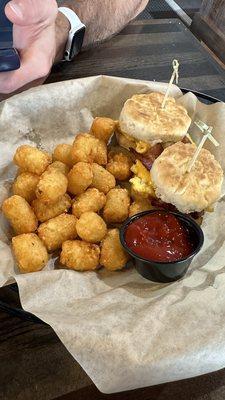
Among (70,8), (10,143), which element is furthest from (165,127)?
(70,8)

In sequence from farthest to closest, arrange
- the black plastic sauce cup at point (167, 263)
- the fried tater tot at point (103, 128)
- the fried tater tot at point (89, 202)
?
the fried tater tot at point (103, 128) < the fried tater tot at point (89, 202) < the black plastic sauce cup at point (167, 263)

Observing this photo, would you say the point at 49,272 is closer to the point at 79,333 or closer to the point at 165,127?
the point at 79,333

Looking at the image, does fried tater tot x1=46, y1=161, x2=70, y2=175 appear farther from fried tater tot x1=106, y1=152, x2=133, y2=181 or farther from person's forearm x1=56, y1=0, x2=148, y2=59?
person's forearm x1=56, y1=0, x2=148, y2=59

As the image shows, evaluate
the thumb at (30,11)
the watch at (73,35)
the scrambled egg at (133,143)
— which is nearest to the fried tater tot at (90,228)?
the scrambled egg at (133,143)

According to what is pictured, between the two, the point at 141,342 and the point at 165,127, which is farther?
the point at 165,127

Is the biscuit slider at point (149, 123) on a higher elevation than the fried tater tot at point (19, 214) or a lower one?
higher

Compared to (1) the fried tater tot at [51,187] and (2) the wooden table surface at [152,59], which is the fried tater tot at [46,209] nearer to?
(1) the fried tater tot at [51,187]

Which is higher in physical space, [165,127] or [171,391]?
[165,127]
